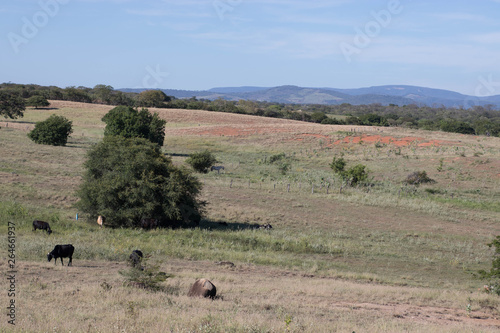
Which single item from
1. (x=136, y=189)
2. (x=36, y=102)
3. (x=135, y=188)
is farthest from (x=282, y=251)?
(x=36, y=102)

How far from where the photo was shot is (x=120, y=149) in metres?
26.6

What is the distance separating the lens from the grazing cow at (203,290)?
1266 cm

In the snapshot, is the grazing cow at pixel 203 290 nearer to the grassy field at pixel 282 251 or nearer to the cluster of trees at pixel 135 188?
the grassy field at pixel 282 251

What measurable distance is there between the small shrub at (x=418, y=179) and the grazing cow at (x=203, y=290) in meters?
39.1

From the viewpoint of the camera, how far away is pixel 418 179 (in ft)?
158

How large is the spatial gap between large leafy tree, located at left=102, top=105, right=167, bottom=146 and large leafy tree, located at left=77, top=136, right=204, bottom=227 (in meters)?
29.6

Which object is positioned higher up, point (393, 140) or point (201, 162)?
point (393, 140)

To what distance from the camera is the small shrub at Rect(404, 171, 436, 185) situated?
48.0m

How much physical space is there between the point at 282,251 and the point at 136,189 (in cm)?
816

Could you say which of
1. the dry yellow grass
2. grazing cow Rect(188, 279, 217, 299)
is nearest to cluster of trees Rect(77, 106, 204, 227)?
the dry yellow grass

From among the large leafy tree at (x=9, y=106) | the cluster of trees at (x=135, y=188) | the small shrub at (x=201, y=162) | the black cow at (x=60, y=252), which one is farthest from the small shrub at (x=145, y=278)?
the large leafy tree at (x=9, y=106)

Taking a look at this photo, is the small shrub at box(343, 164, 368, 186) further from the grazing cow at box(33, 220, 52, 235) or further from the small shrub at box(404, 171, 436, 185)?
the grazing cow at box(33, 220, 52, 235)

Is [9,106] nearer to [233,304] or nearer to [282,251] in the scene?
[282,251]

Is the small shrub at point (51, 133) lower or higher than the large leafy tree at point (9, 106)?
lower
